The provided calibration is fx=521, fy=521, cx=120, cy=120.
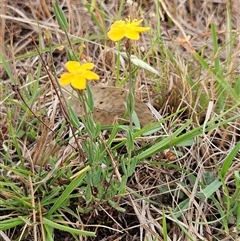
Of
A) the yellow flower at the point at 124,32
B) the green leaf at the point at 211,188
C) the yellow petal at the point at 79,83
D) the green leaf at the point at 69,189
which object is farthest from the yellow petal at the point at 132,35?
the green leaf at the point at 211,188

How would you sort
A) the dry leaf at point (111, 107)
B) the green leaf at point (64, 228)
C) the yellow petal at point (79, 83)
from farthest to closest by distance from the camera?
the dry leaf at point (111, 107) < the green leaf at point (64, 228) < the yellow petal at point (79, 83)

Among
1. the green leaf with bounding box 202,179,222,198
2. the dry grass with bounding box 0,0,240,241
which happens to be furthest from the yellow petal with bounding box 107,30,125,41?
the green leaf with bounding box 202,179,222,198

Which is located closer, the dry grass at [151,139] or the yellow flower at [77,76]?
the yellow flower at [77,76]

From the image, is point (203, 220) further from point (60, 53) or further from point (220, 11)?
point (220, 11)

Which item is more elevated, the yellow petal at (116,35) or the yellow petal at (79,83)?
the yellow petal at (116,35)

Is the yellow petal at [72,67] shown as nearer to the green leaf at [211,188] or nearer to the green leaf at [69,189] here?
the green leaf at [69,189]

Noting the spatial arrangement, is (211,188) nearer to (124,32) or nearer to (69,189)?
(69,189)

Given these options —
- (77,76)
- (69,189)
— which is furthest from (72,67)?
(69,189)
